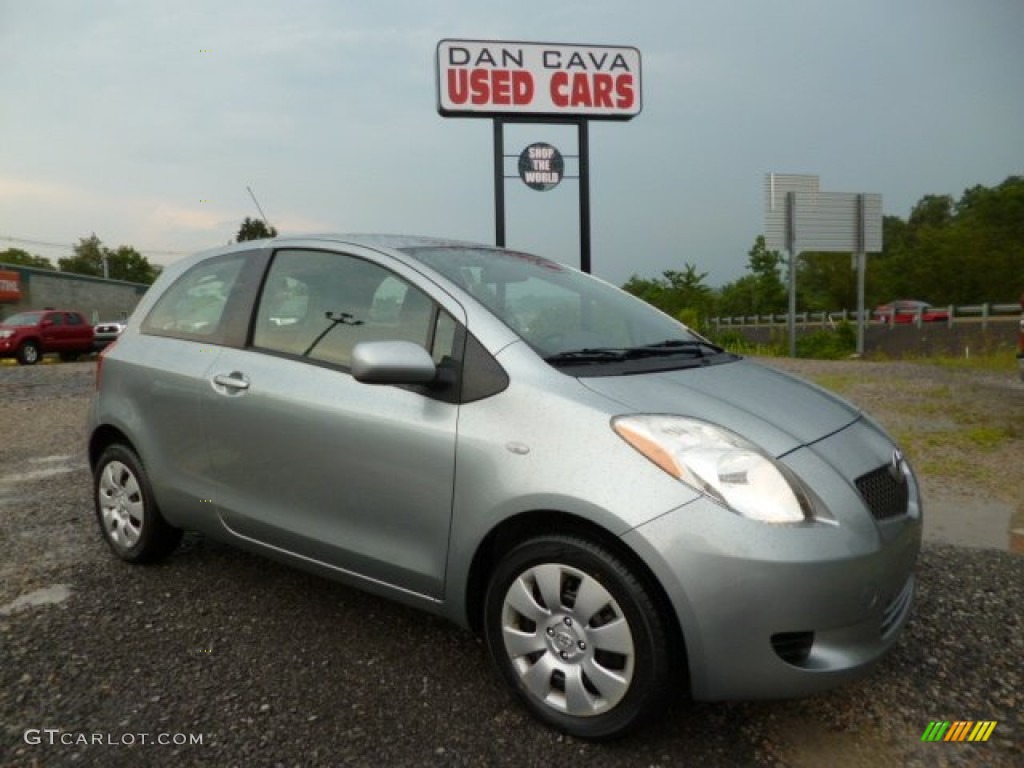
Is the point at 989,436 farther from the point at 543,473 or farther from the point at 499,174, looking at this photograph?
the point at 499,174

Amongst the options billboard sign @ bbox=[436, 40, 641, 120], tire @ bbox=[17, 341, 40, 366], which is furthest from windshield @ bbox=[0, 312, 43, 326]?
billboard sign @ bbox=[436, 40, 641, 120]

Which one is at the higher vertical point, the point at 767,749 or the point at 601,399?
the point at 601,399

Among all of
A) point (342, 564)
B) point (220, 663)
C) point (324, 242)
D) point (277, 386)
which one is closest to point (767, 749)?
point (342, 564)

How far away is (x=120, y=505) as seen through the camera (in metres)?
3.70

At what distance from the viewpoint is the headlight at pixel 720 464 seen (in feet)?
6.78

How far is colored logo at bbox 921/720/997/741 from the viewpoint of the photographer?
232 cm

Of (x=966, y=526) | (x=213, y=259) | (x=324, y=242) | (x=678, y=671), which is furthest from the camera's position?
(x=966, y=526)

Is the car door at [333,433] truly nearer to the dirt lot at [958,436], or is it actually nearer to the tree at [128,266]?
the dirt lot at [958,436]

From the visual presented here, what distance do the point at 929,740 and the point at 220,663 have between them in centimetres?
235

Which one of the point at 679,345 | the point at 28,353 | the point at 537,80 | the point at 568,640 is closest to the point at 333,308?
the point at 679,345

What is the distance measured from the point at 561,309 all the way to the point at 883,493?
51.2 inches

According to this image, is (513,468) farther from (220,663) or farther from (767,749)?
(220,663)

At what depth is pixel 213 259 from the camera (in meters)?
3.62

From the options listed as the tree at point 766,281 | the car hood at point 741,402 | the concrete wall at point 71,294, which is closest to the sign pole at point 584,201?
the car hood at point 741,402
